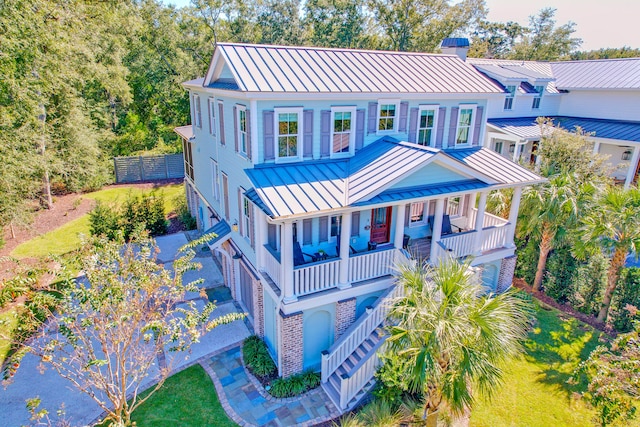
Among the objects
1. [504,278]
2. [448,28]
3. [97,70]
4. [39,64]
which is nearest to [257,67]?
[504,278]

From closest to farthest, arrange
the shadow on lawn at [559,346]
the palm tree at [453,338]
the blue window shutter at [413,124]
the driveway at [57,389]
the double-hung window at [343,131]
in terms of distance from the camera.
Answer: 1. the palm tree at [453,338]
2. the driveway at [57,389]
3. the shadow on lawn at [559,346]
4. the double-hung window at [343,131]
5. the blue window shutter at [413,124]

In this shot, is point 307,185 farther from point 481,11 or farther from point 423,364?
point 481,11

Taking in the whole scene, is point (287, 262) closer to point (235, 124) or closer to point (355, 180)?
point (355, 180)

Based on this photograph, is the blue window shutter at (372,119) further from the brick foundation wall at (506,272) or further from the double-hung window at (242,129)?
the brick foundation wall at (506,272)

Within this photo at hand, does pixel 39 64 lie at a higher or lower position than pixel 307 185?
higher

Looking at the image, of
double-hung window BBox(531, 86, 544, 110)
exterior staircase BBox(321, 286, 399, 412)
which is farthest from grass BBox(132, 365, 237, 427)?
double-hung window BBox(531, 86, 544, 110)

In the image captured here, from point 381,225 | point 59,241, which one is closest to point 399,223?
point 381,225

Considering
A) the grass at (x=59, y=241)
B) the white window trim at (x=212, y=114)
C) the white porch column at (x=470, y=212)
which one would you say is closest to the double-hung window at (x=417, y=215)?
the white porch column at (x=470, y=212)
